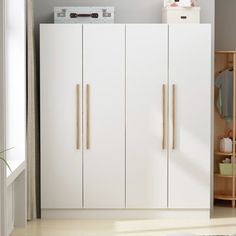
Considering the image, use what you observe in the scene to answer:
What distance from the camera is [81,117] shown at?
5.81m

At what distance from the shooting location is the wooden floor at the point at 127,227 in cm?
533

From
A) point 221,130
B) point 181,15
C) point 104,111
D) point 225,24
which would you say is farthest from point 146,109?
point 225,24

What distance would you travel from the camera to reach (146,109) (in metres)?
5.82

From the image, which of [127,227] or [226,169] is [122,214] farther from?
[226,169]

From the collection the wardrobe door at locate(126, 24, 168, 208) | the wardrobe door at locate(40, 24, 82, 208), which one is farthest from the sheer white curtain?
the wardrobe door at locate(126, 24, 168, 208)

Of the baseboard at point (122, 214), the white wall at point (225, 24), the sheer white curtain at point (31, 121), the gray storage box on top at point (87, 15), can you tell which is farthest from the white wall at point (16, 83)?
the white wall at point (225, 24)

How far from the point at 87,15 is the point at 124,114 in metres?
0.98

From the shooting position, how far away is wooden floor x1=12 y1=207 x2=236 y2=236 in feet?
17.5

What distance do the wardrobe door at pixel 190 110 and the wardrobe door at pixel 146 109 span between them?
8 cm

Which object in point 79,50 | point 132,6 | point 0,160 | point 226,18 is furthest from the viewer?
point 226,18

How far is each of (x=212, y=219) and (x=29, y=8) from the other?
8.40 feet

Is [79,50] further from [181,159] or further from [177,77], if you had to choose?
[181,159]

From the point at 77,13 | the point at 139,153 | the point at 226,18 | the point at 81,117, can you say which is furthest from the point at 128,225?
the point at 226,18

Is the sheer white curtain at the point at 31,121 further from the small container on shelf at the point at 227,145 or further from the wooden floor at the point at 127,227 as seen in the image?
the small container on shelf at the point at 227,145
